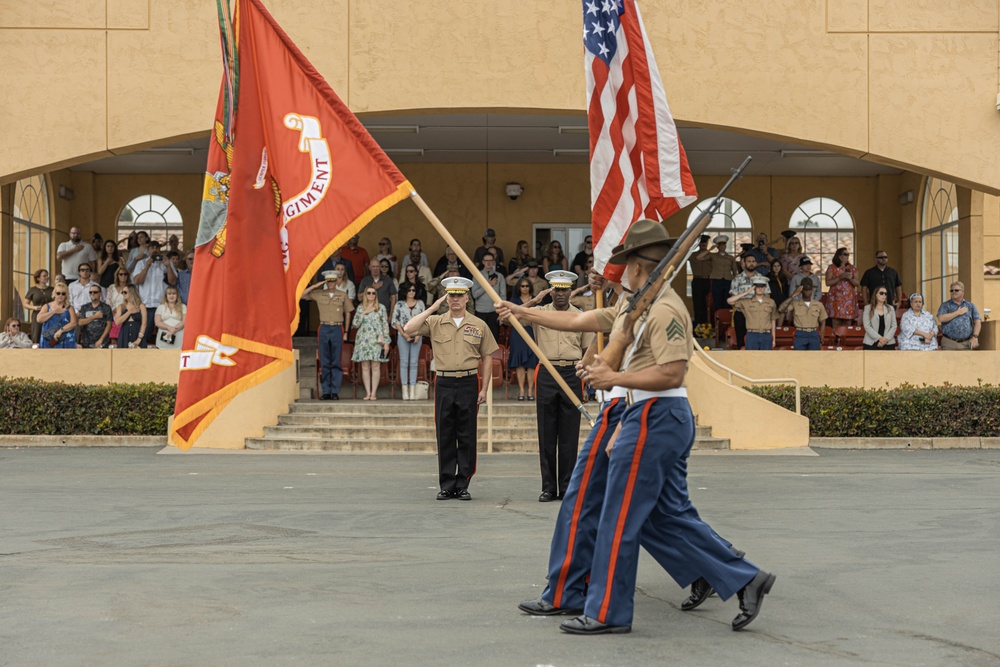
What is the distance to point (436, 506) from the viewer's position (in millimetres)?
11062

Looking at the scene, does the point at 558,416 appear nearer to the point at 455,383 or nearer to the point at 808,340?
the point at 455,383

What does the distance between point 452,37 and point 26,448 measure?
28.5ft

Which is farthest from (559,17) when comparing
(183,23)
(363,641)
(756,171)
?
(363,641)

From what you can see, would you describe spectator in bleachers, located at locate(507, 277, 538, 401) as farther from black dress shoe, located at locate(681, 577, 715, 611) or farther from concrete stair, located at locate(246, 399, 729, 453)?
black dress shoe, located at locate(681, 577, 715, 611)

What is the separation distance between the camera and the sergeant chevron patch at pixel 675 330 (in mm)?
5945

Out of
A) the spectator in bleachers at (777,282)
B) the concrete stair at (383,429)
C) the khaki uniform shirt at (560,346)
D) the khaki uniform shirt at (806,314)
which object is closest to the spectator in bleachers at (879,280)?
the spectator in bleachers at (777,282)

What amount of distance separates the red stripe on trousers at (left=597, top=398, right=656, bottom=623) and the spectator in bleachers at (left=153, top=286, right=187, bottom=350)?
14904mm

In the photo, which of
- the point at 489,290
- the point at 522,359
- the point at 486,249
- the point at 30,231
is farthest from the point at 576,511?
the point at 30,231

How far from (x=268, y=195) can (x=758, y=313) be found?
13089 millimetres

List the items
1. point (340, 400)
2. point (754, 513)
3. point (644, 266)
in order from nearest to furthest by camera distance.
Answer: point (644, 266) → point (754, 513) → point (340, 400)

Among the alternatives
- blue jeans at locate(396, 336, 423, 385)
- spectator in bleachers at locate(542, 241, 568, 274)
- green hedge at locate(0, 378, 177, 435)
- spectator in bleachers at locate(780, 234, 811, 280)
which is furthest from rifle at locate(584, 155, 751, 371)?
spectator in bleachers at locate(780, 234, 811, 280)

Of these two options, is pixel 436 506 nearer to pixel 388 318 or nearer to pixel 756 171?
pixel 388 318

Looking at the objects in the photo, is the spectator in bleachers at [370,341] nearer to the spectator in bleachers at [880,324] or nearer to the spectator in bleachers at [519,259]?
the spectator in bleachers at [519,259]

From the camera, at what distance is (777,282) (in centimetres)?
2316
